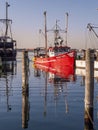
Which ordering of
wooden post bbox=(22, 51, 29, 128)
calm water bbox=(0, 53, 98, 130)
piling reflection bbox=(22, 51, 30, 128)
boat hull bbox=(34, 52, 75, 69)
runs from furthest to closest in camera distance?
1. boat hull bbox=(34, 52, 75, 69)
2. wooden post bbox=(22, 51, 29, 128)
3. piling reflection bbox=(22, 51, 30, 128)
4. calm water bbox=(0, 53, 98, 130)

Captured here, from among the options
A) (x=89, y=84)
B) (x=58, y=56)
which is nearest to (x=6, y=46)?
(x=58, y=56)

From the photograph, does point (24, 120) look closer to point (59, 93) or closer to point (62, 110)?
point (62, 110)

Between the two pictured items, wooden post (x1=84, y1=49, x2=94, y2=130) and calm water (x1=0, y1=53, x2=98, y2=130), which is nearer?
wooden post (x1=84, y1=49, x2=94, y2=130)

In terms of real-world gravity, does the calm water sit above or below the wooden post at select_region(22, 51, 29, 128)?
below

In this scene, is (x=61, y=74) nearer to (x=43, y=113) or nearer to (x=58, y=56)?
(x=58, y=56)

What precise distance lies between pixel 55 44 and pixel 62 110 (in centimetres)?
6467

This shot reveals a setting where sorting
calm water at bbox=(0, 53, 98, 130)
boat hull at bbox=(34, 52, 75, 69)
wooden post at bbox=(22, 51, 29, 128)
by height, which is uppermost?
boat hull at bbox=(34, 52, 75, 69)

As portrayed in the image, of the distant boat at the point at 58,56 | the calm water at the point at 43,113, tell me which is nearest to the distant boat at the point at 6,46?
the distant boat at the point at 58,56

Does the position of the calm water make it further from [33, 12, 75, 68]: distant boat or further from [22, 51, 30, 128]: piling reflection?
[33, 12, 75, 68]: distant boat

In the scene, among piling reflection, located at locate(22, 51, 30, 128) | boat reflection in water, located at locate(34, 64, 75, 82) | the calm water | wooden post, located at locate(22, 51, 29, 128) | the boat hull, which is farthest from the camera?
the boat hull

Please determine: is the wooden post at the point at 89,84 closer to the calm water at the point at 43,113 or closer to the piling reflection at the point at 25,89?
the calm water at the point at 43,113

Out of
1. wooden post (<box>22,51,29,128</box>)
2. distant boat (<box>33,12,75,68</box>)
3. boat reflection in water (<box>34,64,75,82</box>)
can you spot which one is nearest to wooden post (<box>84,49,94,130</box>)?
wooden post (<box>22,51,29,128</box>)

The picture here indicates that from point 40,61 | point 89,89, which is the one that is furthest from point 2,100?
A: point 40,61

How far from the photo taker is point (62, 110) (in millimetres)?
25125
